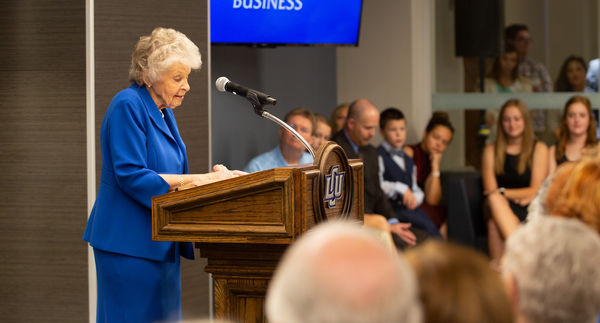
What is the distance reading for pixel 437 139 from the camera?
6.33 m

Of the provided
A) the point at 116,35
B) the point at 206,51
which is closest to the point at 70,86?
the point at 116,35

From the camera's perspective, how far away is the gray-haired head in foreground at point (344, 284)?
0.83 meters

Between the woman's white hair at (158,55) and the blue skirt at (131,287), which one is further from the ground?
the woman's white hair at (158,55)

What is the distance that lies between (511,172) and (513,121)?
1.28ft

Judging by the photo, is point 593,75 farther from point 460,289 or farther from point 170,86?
point 460,289

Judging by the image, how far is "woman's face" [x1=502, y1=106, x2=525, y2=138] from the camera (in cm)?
609

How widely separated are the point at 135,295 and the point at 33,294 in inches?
53.3

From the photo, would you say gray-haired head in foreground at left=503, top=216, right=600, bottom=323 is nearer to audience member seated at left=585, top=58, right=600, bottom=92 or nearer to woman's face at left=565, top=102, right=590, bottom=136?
woman's face at left=565, top=102, right=590, bottom=136

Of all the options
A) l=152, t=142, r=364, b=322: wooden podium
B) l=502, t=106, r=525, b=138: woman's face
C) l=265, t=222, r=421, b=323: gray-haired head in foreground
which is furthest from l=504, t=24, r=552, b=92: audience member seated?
l=265, t=222, r=421, b=323: gray-haired head in foreground

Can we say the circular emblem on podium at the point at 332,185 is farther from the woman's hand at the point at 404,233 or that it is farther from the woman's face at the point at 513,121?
the woman's face at the point at 513,121

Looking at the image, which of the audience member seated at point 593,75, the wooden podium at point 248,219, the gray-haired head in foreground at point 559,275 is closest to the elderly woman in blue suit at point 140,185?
the wooden podium at point 248,219

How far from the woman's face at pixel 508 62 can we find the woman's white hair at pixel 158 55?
474 cm

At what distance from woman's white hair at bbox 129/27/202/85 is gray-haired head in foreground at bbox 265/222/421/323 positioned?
6.22 feet

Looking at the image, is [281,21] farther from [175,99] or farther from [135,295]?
[135,295]
